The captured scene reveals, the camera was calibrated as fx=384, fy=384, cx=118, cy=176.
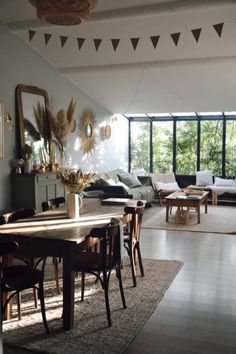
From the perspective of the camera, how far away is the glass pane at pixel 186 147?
10.5 m

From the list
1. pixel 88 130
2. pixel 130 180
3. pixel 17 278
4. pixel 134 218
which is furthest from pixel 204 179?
pixel 17 278

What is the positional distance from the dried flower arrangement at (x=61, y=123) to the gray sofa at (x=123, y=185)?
114cm

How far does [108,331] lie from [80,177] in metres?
1.40

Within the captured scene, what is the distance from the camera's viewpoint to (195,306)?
11.1ft

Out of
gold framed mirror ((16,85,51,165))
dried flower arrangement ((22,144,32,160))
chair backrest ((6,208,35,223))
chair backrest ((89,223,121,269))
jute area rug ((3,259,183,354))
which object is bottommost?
jute area rug ((3,259,183,354))

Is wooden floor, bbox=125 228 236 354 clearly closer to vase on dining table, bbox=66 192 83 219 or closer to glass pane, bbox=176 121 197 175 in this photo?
vase on dining table, bbox=66 192 83 219

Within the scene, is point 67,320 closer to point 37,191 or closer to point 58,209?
point 58,209

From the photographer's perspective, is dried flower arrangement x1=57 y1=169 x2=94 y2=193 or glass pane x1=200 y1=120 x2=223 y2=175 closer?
dried flower arrangement x1=57 y1=169 x2=94 y2=193

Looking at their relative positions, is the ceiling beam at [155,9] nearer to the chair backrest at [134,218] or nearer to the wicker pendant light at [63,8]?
the wicker pendant light at [63,8]

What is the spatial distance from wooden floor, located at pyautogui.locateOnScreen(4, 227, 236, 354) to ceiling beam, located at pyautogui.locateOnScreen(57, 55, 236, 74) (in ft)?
9.91

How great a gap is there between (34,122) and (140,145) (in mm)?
4848

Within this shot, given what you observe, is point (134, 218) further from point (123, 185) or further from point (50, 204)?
point (123, 185)

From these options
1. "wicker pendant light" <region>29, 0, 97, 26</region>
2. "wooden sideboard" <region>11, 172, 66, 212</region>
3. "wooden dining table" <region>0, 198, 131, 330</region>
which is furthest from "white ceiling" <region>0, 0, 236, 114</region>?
"wooden dining table" <region>0, 198, 131, 330</region>

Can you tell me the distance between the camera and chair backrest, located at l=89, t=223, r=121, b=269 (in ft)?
9.80
